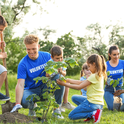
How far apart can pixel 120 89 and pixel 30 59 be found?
2.27 metres

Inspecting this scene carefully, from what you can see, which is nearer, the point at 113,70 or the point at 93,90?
the point at 93,90

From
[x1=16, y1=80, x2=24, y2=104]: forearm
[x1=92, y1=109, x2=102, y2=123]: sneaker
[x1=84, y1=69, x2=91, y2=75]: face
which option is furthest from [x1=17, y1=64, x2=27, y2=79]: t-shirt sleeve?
[x1=84, y1=69, x2=91, y2=75]: face

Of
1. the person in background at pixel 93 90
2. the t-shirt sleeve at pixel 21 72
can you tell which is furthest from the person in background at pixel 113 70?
the t-shirt sleeve at pixel 21 72

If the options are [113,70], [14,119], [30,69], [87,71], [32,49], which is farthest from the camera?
[87,71]

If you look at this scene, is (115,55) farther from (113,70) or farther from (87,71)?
(87,71)

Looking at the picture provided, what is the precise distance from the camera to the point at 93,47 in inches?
546

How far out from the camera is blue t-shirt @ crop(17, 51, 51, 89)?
10.8ft

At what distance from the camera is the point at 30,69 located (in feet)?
11.1

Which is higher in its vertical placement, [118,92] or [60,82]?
[60,82]

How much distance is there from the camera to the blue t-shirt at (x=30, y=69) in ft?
10.8

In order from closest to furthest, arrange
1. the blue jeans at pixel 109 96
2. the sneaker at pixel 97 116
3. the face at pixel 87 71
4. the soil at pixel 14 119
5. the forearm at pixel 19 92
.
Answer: the soil at pixel 14 119, the sneaker at pixel 97 116, the forearm at pixel 19 92, the blue jeans at pixel 109 96, the face at pixel 87 71

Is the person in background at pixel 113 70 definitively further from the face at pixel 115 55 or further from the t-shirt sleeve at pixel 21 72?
the t-shirt sleeve at pixel 21 72

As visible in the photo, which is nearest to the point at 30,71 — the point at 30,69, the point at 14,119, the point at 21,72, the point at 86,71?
A: the point at 30,69

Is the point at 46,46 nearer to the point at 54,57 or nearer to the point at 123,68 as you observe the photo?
the point at 123,68
